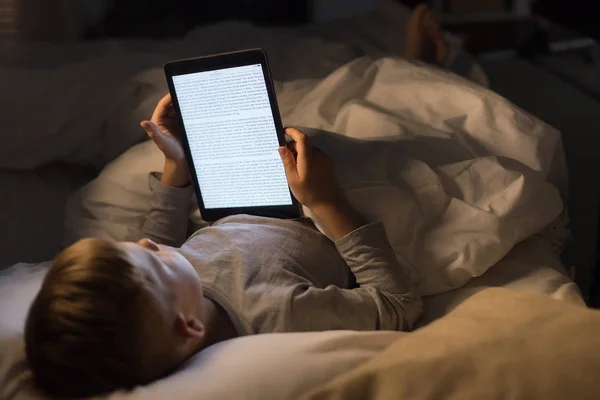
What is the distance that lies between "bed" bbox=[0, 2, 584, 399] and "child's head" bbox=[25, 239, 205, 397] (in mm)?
31

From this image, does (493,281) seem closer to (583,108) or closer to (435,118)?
(435,118)

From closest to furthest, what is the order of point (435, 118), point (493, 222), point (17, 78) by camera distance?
point (493, 222)
point (435, 118)
point (17, 78)

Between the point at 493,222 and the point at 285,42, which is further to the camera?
the point at 285,42

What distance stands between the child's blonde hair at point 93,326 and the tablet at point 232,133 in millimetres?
266

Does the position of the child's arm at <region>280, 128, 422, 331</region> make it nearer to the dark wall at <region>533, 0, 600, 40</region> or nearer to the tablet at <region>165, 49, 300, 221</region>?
the tablet at <region>165, 49, 300, 221</region>

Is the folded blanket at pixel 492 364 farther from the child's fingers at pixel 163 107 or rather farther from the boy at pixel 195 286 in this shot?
the child's fingers at pixel 163 107

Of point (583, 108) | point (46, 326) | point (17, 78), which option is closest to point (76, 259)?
point (46, 326)

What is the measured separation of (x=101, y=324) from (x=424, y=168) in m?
0.46

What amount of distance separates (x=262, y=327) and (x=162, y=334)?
0.39ft

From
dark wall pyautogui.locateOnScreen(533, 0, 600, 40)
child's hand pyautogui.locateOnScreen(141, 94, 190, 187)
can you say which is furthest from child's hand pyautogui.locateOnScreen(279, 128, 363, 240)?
dark wall pyautogui.locateOnScreen(533, 0, 600, 40)

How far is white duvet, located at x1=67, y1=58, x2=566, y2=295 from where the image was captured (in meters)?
0.78

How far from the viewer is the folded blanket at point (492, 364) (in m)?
0.46

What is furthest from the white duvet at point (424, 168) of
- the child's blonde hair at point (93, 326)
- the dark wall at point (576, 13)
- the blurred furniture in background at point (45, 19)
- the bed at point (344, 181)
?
the blurred furniture in background at point (45, 19)

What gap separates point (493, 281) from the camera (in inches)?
30.2
